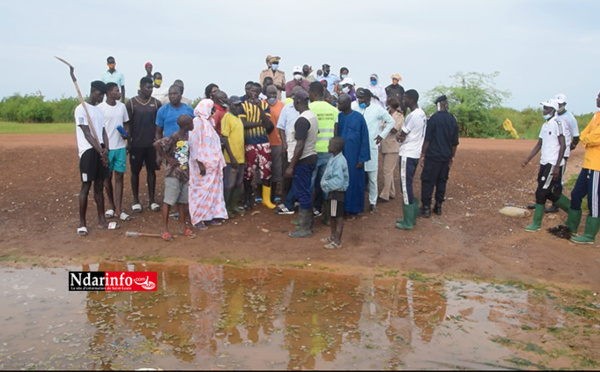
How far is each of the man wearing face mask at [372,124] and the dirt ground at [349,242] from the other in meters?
0.50

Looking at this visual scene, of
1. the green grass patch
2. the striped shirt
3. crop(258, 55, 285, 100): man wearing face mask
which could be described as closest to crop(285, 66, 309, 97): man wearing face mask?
crop(258, 55, 285, 100): man wearing face mask

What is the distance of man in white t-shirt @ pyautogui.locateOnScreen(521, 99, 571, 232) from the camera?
7.86m

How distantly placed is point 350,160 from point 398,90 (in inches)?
179

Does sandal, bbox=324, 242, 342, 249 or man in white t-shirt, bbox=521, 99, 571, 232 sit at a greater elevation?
man in white t-shirt, bbox=521, 99, 571, 232

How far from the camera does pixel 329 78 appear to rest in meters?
13.5

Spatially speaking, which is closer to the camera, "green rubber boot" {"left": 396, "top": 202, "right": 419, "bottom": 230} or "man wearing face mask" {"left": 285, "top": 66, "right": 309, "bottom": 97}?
"green rubber boot" {"left": 396, "top": 202, "right": 419, "bottom": 230}

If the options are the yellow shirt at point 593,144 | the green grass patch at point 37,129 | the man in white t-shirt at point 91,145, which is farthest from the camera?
the green grass patch at point 37,129

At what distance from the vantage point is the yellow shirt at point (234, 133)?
8461mm

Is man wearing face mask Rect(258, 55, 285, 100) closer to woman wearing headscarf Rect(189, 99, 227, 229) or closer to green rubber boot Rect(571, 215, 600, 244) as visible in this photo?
woman wearing headscarf Rect(189, 99, 227, 229)

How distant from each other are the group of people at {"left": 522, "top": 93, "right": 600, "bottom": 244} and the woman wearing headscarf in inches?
185

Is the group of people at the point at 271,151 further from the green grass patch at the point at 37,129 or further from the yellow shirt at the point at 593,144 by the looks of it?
the green grass patch at the point at 37,129

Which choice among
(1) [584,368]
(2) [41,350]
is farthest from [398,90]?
(2) [41,350]

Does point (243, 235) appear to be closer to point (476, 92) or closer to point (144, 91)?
point (144, 91)

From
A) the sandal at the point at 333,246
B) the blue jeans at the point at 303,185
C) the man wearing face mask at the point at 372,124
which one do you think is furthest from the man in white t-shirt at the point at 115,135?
the man wearing face mask at the point at 372,124
